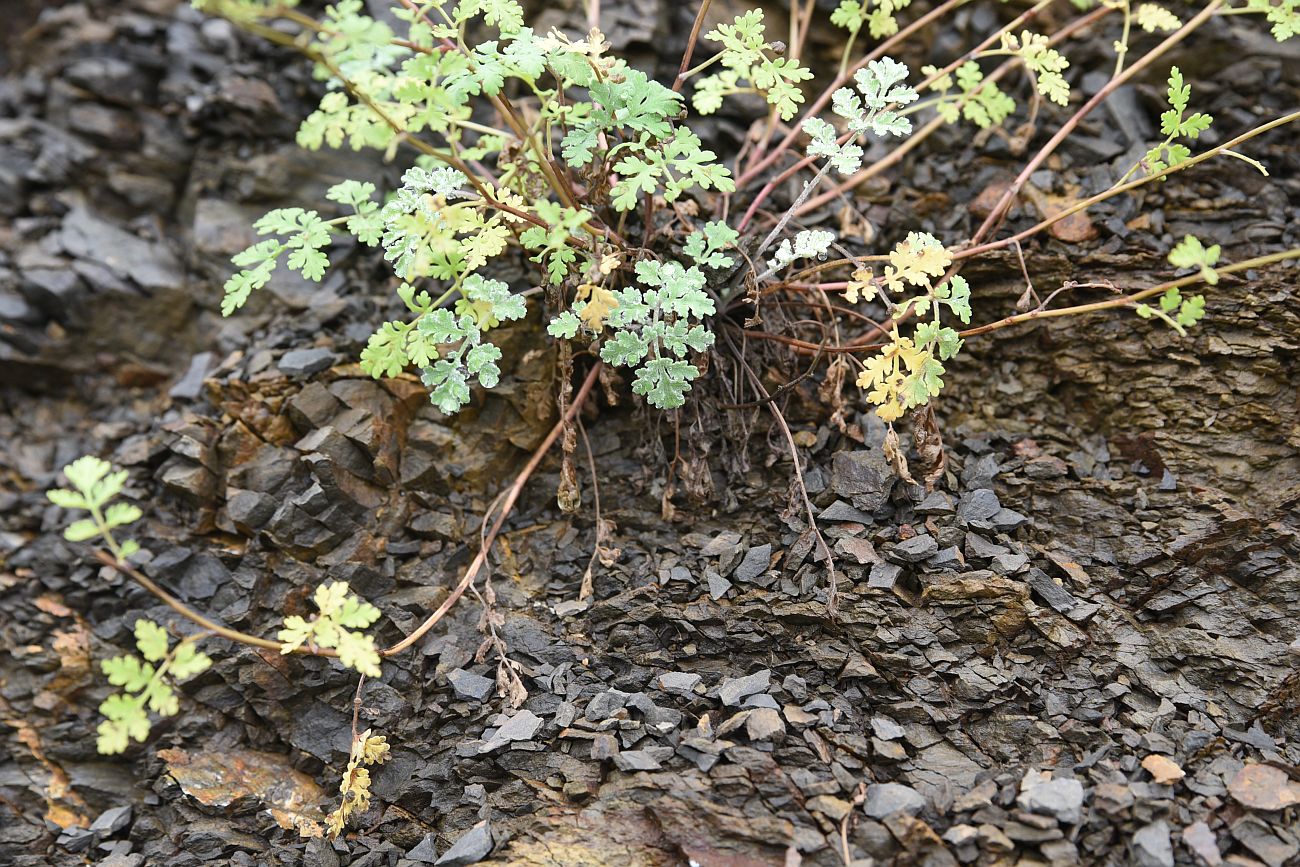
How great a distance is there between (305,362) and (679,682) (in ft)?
6.73

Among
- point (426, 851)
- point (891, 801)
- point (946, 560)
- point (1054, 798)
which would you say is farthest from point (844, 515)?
point (426, 851)

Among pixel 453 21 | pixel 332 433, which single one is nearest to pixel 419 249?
pixel 453 21

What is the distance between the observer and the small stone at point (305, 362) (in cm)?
395

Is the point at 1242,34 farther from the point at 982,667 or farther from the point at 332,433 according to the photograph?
the point at 332,433

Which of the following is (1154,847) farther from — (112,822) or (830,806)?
(112,822)

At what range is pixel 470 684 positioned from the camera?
3342 millimetres

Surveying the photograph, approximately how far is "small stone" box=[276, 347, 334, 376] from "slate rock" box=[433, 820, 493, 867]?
1.99 meters

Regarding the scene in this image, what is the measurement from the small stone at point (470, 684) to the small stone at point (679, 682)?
2.00 ft

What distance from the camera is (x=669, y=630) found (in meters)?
3.42

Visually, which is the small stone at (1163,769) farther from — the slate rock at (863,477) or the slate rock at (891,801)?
the slate rock at (863,477)

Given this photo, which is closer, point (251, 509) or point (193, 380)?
point (251, 509)

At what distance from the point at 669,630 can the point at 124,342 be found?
3.27m

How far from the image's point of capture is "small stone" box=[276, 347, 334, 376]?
395cm

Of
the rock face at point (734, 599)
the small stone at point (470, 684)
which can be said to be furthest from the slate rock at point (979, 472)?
the small stone at point (470, 684)
